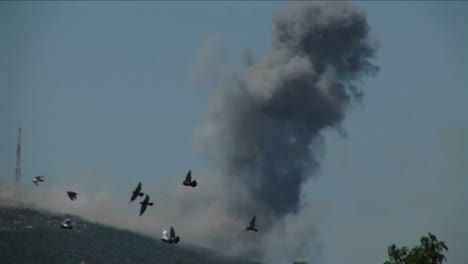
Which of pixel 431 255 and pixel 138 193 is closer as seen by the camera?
pixel 138 193

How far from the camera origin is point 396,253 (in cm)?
13250

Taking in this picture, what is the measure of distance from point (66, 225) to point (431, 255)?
1804 inches

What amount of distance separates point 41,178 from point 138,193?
16.2 m

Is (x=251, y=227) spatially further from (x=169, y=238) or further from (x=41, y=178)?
(x=41, y=178)

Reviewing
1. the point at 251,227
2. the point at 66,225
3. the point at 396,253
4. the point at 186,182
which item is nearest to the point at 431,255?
the point at 396,253

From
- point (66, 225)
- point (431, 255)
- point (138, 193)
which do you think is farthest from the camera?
point (431, 255)

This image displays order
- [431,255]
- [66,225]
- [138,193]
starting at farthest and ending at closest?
[431,255] < [66,225] < [138,193]

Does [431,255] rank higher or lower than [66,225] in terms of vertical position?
higher

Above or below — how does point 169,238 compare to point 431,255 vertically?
below

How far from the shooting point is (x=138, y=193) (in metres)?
109

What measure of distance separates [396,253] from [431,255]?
4.31m

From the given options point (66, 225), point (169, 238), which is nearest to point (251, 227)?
point (169, 238)

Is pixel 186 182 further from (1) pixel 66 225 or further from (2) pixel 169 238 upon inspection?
(1) pixel 66 225

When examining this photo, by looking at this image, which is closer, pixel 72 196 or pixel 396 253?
pixel 72 196
